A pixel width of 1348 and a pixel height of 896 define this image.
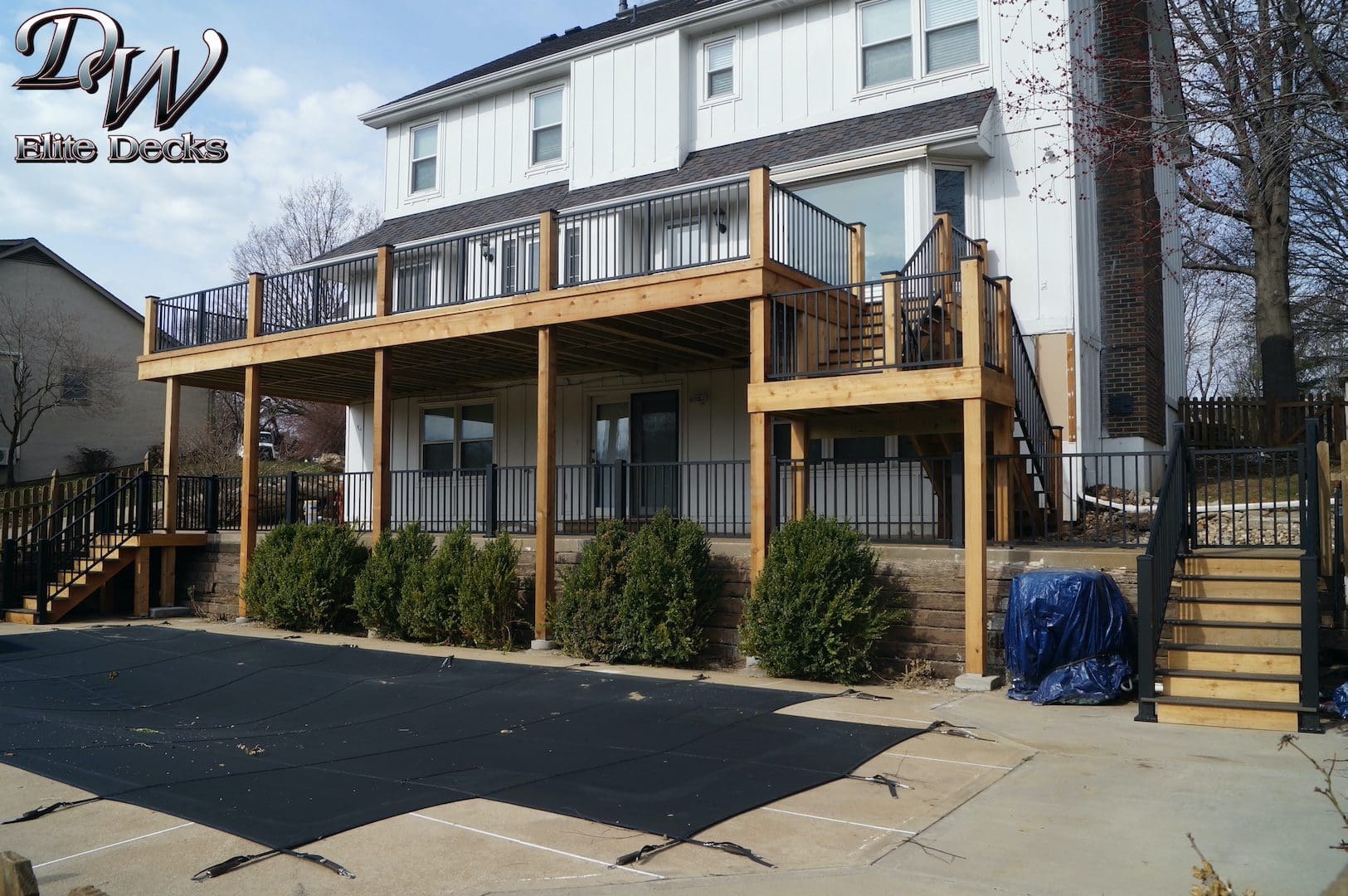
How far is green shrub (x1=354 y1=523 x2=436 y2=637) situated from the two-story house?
31.2 inches

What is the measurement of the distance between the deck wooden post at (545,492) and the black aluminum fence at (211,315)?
6697 mm

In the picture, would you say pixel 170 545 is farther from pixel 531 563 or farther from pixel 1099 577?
pixel 1099 577

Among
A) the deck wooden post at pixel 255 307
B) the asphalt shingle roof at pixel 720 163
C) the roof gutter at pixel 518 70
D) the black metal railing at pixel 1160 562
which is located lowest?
the black metal railing at pixel 1160 562

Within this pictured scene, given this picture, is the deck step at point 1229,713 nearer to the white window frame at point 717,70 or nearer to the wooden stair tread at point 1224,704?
the wooden stair tread at point 1224,704

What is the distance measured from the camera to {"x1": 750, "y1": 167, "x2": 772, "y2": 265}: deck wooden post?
11.0 metres

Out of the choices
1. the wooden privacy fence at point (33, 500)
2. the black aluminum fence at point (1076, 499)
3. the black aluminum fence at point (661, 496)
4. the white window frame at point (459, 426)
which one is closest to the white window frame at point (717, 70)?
the black aluminum fence at point (661, 496)

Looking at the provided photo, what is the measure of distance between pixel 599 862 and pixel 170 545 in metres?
14.1

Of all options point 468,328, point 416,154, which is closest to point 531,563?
point 468,328

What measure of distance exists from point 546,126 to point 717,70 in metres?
3.63

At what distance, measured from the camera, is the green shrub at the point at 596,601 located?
11.1 meters

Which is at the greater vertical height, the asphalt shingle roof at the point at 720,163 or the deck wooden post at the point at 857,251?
the asphalt shingle roof at the point at 720,163

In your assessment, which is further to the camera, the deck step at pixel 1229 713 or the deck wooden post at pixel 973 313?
the deck wooden post at pixel 973 313

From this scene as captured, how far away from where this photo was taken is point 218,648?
11711mm

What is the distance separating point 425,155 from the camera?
20219mm
